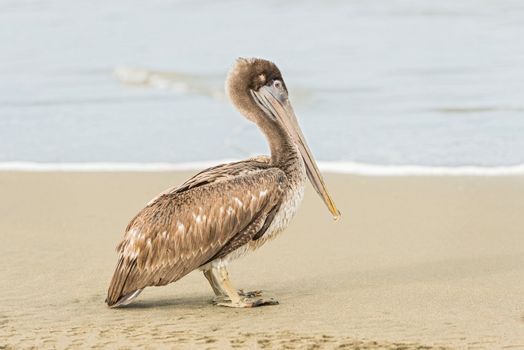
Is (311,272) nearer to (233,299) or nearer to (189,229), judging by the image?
(233,299)

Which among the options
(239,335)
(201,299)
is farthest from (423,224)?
(239,335)

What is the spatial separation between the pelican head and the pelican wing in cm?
55

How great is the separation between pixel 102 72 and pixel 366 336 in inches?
454

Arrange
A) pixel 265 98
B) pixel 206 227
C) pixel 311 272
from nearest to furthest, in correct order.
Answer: pixel 206 227 < pixel 265 98 < pixel 311 272

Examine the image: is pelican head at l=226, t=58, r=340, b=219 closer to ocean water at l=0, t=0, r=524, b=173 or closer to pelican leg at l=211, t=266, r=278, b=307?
pelican leg at l=211, t=266, r=278, b=307

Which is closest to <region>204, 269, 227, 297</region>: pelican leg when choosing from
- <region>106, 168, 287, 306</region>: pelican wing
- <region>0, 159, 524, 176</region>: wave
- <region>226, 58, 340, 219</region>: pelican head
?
<region>106, 168, 287, 306</region>: pelican wing

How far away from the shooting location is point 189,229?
6.12m

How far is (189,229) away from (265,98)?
109 cm

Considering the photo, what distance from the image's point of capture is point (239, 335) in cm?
553

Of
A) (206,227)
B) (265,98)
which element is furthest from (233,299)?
(265,98)

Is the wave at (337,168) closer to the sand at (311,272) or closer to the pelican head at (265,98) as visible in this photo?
the sand at (311,272)

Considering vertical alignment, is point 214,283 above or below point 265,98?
below

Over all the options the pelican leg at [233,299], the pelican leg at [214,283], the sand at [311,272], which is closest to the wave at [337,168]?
the sand at [311,272]

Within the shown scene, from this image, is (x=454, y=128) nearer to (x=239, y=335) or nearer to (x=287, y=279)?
(x=287, y=279)
